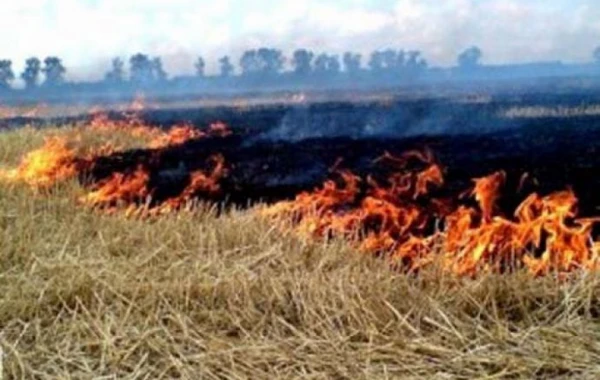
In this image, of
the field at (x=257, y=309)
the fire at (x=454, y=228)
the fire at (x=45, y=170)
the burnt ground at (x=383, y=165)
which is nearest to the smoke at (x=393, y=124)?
the burnt ground at (x=383, y=165)

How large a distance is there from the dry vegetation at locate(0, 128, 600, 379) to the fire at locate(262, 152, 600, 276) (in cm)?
36

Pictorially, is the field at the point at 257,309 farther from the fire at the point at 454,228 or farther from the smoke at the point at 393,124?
the smoke at the point at 393,124

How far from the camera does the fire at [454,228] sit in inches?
205

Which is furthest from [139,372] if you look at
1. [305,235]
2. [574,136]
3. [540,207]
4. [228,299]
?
[574,136]

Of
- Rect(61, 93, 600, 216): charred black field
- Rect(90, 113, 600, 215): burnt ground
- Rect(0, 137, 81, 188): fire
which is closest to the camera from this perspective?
Rect(0, 137, 81, 188): fire

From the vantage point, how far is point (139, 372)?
3738 millimetres

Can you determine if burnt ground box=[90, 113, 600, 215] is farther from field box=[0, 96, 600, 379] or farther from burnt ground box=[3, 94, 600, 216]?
field box=[0, 96, 600, 379]

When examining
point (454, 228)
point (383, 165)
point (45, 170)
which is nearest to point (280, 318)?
point (454, 228)

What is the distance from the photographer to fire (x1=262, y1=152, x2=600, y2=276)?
17.1ft

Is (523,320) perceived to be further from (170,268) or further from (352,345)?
(170,268)

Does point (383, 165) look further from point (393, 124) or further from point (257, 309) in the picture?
point (393, 124)

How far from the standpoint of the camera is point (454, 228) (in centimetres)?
591

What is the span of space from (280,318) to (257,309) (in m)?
0.23

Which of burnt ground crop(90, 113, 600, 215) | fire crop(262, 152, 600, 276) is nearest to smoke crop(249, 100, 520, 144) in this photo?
burnt ground crop(90, 113, 600, 215)
